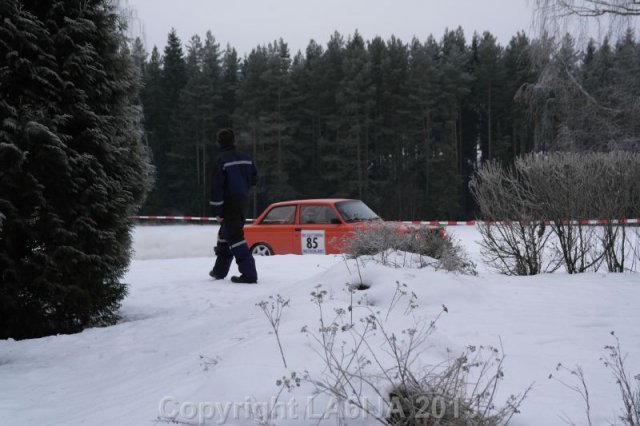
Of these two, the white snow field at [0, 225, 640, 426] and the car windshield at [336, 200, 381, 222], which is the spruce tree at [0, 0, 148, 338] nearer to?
the white snow field at [0, 225, 640, 426]

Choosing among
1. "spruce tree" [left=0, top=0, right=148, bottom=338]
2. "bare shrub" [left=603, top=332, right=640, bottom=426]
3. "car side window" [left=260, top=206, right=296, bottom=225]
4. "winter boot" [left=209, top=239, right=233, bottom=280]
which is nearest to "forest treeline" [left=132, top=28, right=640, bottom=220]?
"car side window" [left=260, top=206, right=296, bottom=225]

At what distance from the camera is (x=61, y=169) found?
4848mm

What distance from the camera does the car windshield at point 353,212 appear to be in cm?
1022

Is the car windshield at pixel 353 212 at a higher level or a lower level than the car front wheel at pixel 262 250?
higher

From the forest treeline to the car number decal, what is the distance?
86.4ft

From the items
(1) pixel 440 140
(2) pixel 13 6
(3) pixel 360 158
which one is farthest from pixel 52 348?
(1) pixel 440 140

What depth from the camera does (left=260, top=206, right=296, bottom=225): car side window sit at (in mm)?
11022

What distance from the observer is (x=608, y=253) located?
650cm

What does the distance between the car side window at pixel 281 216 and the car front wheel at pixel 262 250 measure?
496 mm

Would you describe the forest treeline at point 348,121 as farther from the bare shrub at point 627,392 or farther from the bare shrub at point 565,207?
the bare shrub at point 627,392

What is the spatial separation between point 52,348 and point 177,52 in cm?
4641

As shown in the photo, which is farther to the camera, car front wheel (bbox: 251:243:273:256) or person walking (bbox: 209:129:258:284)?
car front wheel (bbox: 251:243:273:256)

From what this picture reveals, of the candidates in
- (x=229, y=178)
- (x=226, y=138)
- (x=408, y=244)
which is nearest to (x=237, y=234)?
(x=229, y=178)

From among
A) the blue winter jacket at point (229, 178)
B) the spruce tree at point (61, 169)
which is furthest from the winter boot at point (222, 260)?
the spruce tree at point (61, 169)
